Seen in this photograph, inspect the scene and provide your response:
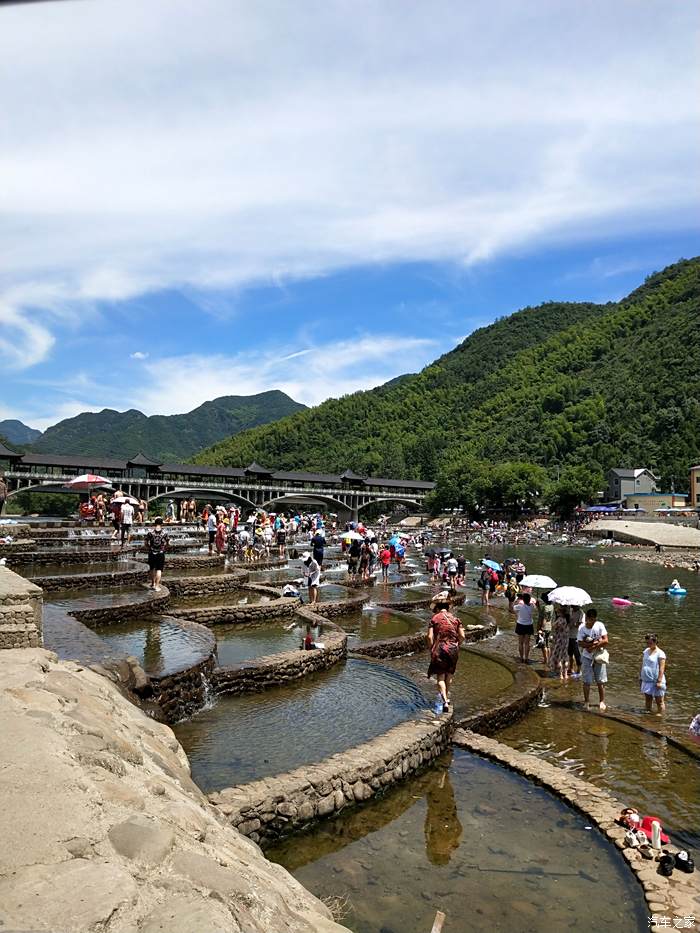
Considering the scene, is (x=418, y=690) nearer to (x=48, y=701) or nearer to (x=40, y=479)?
(x=48, y=701)

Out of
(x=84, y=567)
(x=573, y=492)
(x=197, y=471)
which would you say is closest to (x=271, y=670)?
(x=84, y=567)

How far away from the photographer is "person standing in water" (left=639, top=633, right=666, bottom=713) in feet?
35.1

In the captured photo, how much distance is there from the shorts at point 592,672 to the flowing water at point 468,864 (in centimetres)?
426

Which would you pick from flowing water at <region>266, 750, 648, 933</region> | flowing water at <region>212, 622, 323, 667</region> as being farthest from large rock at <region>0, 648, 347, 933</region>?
flowing water at <region>212, 622, 323, 667</region>

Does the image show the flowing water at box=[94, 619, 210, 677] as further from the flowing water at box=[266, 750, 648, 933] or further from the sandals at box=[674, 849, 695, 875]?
the sandals at box=[674, 849, 695, 875]

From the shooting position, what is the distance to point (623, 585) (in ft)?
106

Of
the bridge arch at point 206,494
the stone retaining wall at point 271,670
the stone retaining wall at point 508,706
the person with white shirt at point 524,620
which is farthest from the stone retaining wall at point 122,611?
the bridge arch at point 206,494

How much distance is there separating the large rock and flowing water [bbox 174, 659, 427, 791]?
2.14m

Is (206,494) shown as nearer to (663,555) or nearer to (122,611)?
(663,555)

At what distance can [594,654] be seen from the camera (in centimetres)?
1087

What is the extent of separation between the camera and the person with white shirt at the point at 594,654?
423 inches

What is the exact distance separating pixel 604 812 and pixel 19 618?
7.00 m

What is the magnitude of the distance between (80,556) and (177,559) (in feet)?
11.0

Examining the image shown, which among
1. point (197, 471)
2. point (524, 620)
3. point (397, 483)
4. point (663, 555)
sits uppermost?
point (197, 471)
